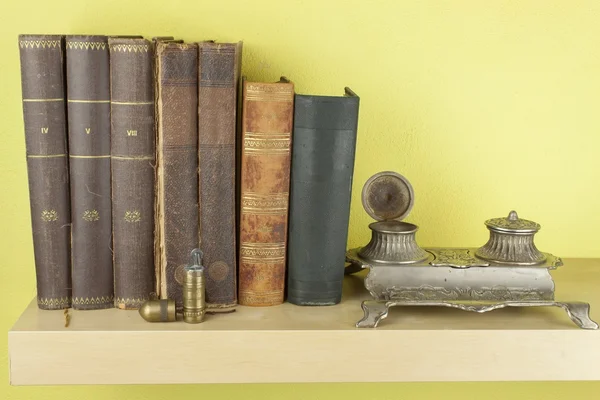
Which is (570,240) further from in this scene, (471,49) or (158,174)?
(158,174)

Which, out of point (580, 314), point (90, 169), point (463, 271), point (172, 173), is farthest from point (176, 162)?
point (580, 314)

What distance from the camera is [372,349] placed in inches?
40.7

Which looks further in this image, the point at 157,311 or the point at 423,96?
the point at 423,96

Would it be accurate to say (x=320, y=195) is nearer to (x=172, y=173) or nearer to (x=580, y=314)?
(x=172, y=173)

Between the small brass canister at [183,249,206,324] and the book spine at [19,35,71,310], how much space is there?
0.60 feet

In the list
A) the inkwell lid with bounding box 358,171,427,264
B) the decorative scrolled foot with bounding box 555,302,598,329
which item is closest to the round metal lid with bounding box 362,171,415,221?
the inkwell lid with bounding box 358,171,427,264

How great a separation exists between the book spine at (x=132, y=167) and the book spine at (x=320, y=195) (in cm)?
20

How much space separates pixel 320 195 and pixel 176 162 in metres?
0.21

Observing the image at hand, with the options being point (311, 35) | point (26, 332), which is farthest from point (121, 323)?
point (311, 35)

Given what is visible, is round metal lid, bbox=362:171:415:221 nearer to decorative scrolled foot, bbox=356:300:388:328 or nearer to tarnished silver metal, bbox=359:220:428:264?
tarnished silver metal, bbox=359:220:428:264

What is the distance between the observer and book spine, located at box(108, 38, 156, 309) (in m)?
1.05

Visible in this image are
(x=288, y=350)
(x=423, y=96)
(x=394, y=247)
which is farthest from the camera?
(x=423, y=96)

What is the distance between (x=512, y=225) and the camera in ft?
3.75

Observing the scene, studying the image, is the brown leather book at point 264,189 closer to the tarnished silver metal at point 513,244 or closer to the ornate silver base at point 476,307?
the ornate silver base at point 476,307
